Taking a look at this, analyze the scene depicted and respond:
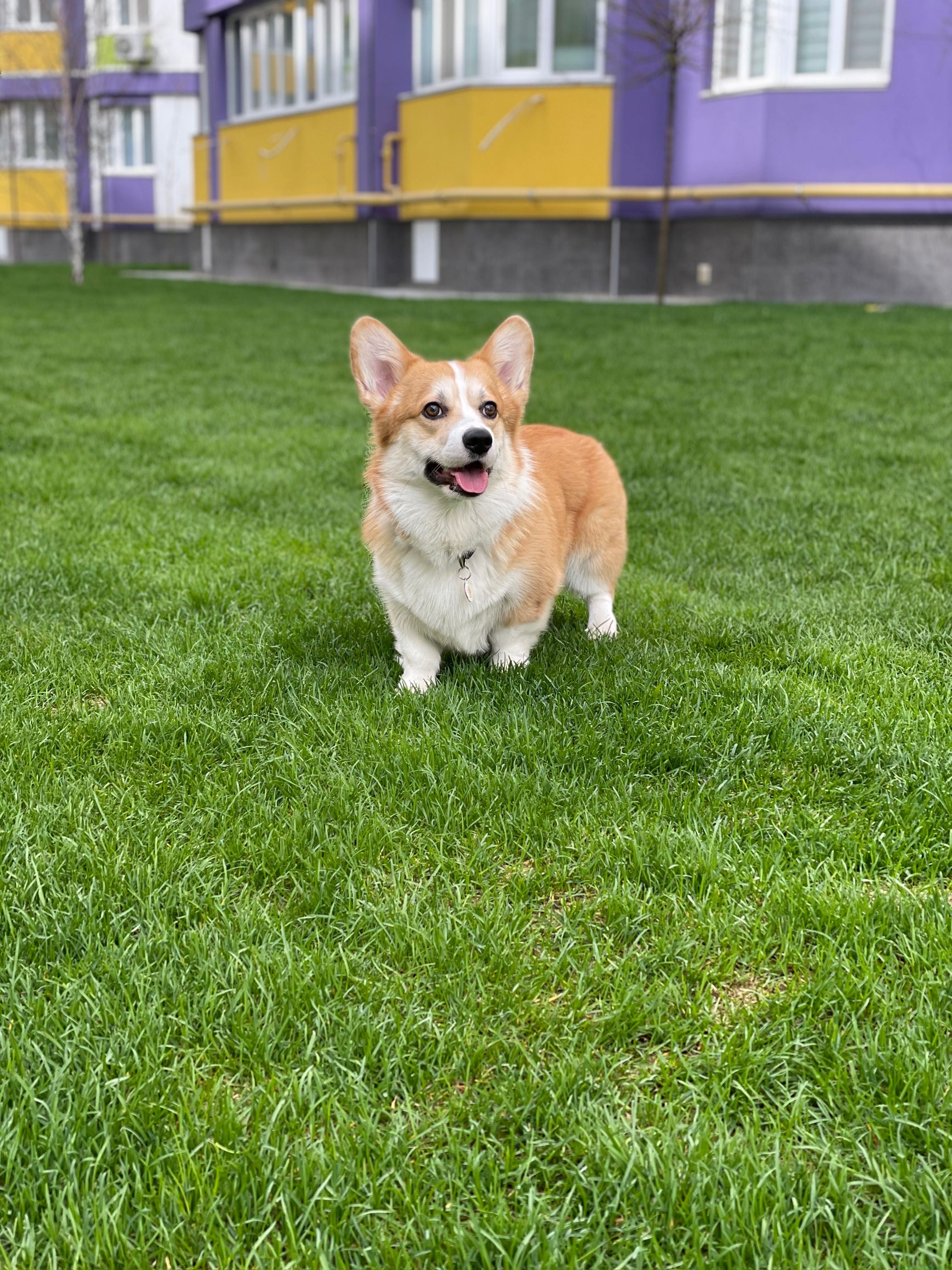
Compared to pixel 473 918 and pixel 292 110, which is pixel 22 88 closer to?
pixel 292 110

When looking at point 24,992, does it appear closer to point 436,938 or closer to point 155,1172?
point 155,1172

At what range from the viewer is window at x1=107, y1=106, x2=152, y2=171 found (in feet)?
116

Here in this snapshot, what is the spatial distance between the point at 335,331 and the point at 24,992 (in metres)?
11.5

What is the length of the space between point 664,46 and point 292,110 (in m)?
8.50

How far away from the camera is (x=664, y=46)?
1567cm

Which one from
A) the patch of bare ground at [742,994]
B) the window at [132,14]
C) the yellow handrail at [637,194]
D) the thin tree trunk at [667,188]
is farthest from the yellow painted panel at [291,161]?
the patch of bare ground at [742,994]

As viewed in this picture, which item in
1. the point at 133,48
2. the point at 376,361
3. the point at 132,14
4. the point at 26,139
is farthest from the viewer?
the point at 26,139

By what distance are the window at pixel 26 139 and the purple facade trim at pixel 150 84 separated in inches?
128

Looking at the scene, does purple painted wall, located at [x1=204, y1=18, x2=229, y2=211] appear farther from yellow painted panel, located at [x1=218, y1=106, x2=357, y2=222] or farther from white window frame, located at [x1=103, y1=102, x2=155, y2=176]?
white window frame, located at [x1=103, y1=102, x2=155, y2=176]

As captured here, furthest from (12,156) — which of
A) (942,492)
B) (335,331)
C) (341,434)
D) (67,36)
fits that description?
(942,492)

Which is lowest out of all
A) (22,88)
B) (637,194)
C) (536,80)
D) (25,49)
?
(637,194)

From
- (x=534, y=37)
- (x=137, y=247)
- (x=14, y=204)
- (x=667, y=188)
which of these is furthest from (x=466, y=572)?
(x=14, y=204)

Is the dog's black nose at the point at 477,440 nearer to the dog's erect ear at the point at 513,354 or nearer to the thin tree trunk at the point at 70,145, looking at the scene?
the dog's erect ear at the point at 513,354

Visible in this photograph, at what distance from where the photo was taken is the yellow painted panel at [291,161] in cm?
2016
